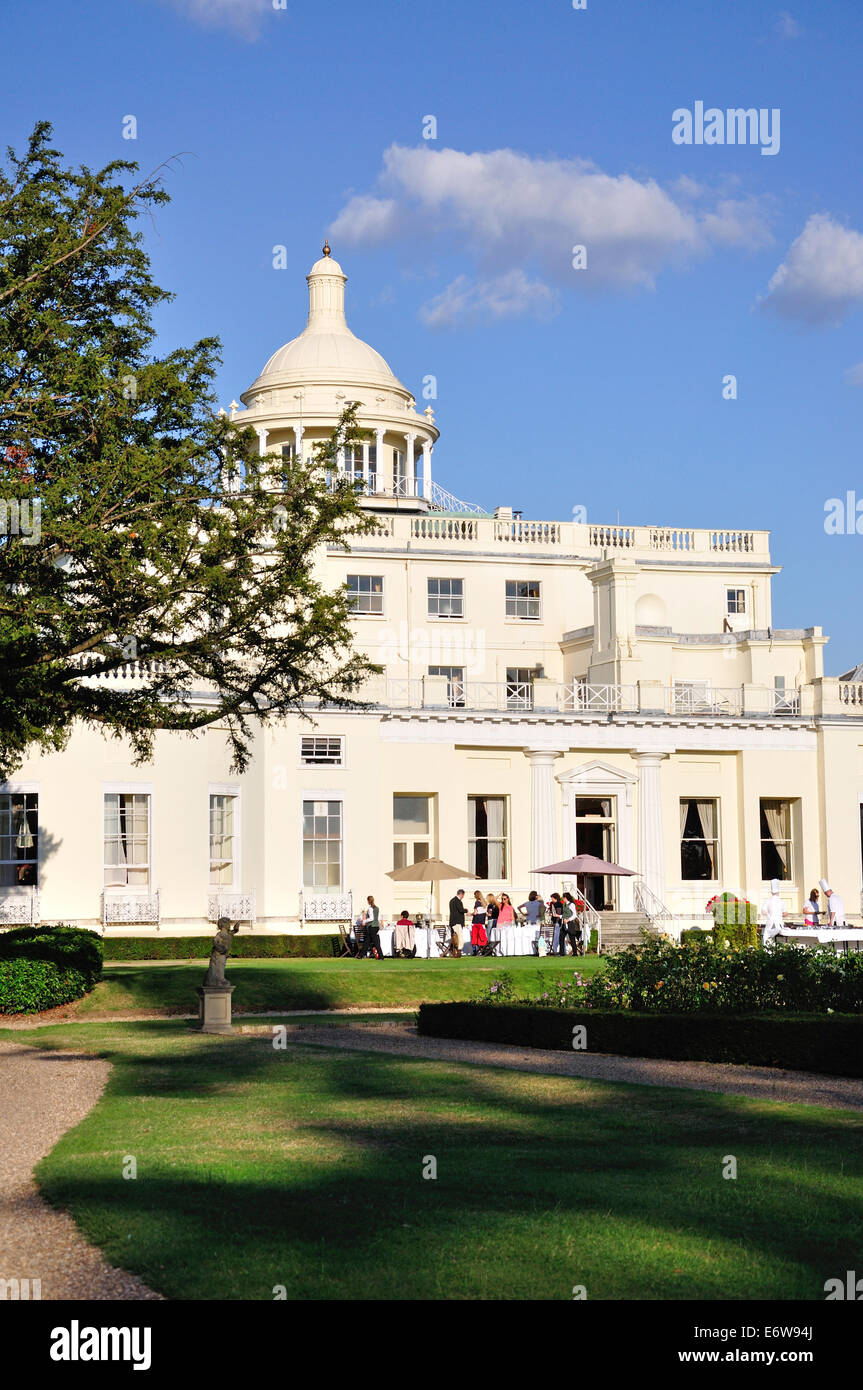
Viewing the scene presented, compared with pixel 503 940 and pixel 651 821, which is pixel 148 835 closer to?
pixel 503 940

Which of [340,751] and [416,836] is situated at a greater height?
[340,751]

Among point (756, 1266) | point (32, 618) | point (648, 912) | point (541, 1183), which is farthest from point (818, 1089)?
point (648, 912)

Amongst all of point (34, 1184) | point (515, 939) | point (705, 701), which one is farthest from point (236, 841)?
point (34, 1184)

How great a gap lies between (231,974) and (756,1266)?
22086 millimetres

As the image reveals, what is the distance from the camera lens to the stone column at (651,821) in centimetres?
4694

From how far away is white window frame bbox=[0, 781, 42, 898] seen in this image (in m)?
35.8

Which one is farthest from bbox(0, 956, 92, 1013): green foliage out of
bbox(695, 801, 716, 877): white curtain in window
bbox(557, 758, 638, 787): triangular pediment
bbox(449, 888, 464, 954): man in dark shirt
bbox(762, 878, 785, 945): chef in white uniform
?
bbox(695, 801, 716, 877): white curtain in window

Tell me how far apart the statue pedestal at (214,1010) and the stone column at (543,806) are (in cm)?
2387

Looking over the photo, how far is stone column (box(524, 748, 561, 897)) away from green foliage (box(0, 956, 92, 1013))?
2132 cm

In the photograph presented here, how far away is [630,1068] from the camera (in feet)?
57.3

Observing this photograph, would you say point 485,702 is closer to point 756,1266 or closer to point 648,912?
point 648,912

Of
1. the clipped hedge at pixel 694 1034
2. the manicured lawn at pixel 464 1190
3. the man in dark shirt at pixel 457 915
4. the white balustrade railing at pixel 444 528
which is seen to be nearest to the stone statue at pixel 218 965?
the clipped hedge at pixel 694 1034

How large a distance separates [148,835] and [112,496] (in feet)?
61.9
